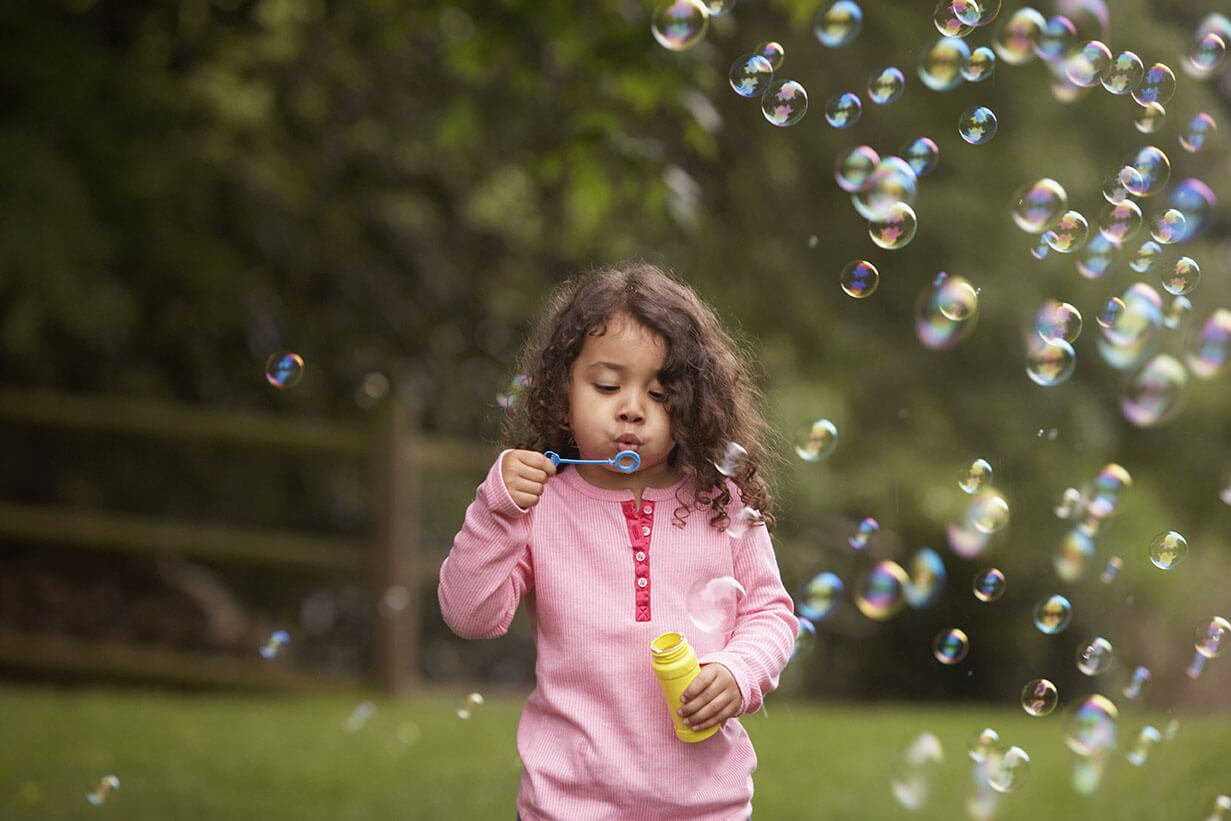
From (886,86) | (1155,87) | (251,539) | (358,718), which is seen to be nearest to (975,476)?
(886,86)

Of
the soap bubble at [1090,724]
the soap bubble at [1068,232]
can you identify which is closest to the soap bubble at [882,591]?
the soap bubble at [1090,724]

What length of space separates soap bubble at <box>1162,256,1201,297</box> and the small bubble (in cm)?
53

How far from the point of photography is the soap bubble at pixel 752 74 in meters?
3.02

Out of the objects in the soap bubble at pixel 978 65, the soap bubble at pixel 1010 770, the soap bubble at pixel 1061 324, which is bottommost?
the soap bubble at pixel 1010 770

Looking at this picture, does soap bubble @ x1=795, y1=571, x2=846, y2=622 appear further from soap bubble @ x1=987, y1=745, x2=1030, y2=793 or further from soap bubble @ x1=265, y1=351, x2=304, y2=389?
soap bubble @ x1=265, y1=351, x2=304, y2=389

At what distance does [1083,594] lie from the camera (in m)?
10.2

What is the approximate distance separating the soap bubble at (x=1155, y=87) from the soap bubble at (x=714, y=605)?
73.1 inches

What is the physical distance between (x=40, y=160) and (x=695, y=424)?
378 cm

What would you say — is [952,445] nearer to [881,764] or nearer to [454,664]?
[454,664]

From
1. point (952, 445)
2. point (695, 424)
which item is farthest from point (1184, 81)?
point (695, 424)

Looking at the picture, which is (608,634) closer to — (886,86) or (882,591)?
(882,591)

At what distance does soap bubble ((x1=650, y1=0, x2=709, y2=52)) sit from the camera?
319 cm

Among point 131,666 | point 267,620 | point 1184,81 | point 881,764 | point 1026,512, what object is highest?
point 1184,81

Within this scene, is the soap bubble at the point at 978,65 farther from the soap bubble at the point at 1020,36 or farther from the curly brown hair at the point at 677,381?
the curly brown hair at the point at 677,381
